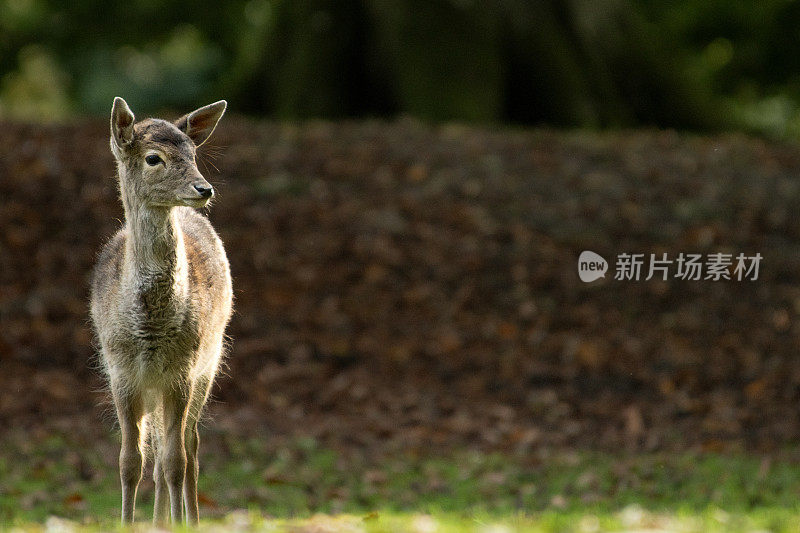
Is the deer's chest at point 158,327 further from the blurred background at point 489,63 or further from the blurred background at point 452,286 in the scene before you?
the blurred background at point 489,63

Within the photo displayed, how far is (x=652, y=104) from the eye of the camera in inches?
630

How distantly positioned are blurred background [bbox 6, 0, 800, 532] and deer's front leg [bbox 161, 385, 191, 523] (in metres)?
0.96

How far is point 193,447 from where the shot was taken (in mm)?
4605

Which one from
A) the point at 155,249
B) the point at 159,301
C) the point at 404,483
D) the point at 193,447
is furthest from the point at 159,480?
the point at 404,483

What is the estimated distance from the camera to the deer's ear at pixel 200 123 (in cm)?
396

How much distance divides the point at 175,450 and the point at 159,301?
2.20 feet

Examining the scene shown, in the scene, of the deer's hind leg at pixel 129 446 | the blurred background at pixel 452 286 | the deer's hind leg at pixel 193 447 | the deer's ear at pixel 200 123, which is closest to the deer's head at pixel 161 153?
the deer's ear at pixel 200 123

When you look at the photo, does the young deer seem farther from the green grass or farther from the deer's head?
the green grass

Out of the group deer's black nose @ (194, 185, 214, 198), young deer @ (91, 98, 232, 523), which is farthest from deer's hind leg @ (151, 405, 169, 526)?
→ deer's black nose @ (194, 185, 214, 198)

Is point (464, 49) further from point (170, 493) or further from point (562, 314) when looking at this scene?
point (170, 493)

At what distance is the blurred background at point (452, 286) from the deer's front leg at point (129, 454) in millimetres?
1131

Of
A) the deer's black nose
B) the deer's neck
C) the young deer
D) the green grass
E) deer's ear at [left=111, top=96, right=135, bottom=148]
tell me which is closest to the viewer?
the deer's black nose

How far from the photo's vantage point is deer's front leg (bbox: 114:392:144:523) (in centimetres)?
421

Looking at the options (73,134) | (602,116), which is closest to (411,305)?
(73,134)
